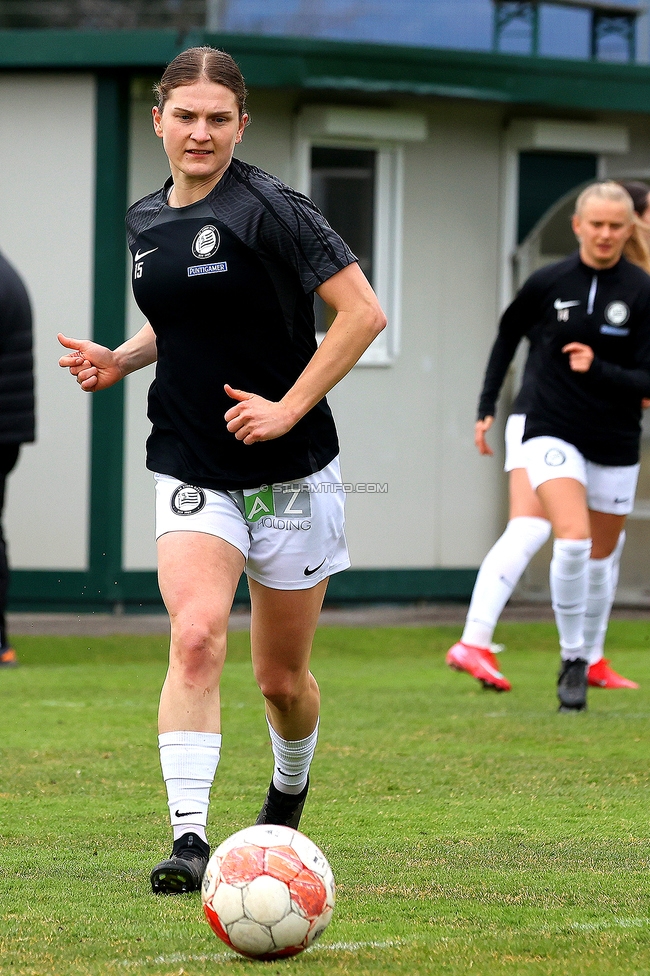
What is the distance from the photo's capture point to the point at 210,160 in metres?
4.29

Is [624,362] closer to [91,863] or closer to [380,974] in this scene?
[91,863]

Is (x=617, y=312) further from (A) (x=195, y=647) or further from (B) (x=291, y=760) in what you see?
(A) (x=195, y=647)

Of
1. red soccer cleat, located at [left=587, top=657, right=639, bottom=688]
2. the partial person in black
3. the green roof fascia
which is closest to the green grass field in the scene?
red soccer cleat, located at [left=587, top=657, right=639, bottom=688]

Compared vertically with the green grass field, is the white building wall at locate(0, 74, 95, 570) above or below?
above

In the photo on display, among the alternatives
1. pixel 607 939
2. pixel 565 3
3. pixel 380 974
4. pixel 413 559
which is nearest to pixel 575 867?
pixel 607 939

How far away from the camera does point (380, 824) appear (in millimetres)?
5094

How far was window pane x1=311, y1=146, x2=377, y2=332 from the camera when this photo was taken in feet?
42.1

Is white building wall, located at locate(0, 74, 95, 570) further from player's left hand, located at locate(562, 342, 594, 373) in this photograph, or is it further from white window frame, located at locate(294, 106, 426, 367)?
player's left hand, located at locate(562, 342, 594, 373)

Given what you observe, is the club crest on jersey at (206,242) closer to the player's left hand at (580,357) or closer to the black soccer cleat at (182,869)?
the black soccer cleat at (182,869)

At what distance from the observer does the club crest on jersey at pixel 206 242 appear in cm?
425

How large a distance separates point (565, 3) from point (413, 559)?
4.68 m

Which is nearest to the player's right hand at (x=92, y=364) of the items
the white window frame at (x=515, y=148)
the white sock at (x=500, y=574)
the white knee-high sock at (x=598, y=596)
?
the white sock at (x=500, y=574)

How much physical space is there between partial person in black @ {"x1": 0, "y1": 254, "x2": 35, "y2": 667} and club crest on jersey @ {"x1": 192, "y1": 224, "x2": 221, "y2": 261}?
16.6 ft

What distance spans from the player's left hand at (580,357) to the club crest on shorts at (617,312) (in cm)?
24
